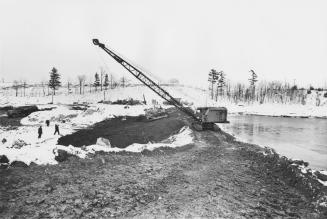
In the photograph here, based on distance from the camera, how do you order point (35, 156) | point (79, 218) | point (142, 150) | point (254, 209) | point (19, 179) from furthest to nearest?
point (142, 150) → point (35, 156) → point (19, 179) → point (254, 209) → point (79, 218)

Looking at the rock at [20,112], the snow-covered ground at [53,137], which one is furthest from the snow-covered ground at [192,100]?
the rock at [20,112]

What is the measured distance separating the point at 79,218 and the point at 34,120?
4172cm

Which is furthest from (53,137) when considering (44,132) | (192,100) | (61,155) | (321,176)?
(192,100)

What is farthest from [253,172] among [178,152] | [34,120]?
[34,120]

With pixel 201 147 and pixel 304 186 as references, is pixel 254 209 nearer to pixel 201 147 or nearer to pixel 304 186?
pixel 304 186

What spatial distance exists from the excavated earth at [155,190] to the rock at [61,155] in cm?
36

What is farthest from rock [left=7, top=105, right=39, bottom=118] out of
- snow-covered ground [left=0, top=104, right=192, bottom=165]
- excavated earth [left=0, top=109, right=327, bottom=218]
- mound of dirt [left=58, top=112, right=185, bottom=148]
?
excavated earth [left=0, top=109, right=327, bottom=218]

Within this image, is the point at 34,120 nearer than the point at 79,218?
No

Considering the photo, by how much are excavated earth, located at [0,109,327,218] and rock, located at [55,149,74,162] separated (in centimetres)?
36

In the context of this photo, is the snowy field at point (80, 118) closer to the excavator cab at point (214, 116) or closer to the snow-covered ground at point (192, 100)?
the snow-covered ground at point (192, 100)

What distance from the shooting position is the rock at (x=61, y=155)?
15039mm

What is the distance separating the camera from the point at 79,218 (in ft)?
29.9

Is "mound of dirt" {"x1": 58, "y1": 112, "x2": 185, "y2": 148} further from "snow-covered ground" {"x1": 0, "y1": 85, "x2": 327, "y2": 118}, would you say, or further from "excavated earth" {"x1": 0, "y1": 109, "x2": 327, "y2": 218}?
"snow-covered ground" {"x1": 0, "y1": 85, "x2": 327, "y2": 118}

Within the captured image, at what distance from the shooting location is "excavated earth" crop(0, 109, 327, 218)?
9.83 m
